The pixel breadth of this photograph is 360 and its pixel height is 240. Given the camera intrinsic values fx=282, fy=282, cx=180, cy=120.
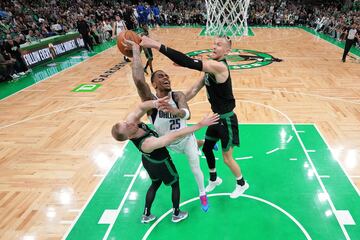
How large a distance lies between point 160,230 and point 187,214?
409mm

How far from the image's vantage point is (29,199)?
4.16 meters

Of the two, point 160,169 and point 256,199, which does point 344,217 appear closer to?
point 256,199

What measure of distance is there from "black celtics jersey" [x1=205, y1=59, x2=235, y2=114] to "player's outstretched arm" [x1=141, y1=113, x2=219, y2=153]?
0.70 meters

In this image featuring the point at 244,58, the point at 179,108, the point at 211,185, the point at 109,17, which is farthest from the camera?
the point at 109,17

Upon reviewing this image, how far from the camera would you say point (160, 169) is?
3.20 m

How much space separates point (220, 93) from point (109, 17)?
19.8 m

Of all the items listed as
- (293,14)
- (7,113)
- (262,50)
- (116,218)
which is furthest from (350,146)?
(293,14)

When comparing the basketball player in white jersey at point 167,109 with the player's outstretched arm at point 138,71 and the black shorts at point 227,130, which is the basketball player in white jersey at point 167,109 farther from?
the black shorts at point 227,130

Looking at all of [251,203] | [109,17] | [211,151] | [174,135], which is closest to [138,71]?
[174,135]

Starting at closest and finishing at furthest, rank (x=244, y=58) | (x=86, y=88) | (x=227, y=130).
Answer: (x=227, y=130)
(x=86, y=88)
(x=244, y=58)

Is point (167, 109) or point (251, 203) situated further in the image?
point (251, 203)

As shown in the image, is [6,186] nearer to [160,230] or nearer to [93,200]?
[93,200]

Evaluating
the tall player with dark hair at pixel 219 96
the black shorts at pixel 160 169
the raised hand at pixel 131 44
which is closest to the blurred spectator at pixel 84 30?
the raised hand at pixel 131 44

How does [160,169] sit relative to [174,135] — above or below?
below
